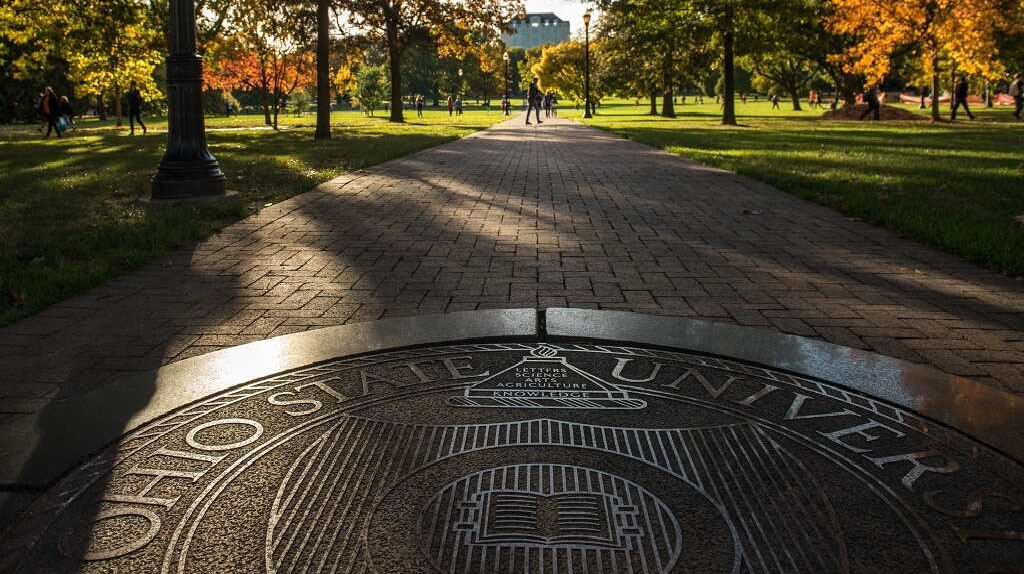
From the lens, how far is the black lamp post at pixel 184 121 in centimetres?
917

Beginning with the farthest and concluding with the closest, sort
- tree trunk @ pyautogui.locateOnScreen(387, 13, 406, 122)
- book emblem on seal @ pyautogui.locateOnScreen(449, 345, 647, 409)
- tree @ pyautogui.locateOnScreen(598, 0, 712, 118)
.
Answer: tree trunk @ pyautogui.locateOnScreen(387, 13, 406, 122)
tree @ pyautogui.locateOnScreen(598, 0, 712, 118)
book emblem on seal @ pyautogui.locateOnScreen(449, 345, 647, 409)

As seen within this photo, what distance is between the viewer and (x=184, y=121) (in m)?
9.37

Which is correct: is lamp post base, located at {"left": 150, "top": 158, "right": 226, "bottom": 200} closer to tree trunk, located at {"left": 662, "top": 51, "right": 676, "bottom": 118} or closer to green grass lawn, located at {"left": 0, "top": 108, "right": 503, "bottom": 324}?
green grass lawn, located at {"left": 0, "top": 108, "right": 503, "bottom": 324}

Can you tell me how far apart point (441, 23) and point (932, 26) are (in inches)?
768

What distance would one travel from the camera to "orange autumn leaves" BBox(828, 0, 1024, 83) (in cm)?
2656

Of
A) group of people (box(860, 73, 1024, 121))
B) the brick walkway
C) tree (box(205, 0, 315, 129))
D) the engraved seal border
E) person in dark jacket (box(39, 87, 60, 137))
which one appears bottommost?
the engraved seal border

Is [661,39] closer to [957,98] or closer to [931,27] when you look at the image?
[931,27]

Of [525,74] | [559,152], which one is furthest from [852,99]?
[525,74]

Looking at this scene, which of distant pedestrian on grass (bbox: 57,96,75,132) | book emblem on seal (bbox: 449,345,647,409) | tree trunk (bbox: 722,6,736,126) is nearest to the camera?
book emblem on seal (bbox: 449,345,647,409)

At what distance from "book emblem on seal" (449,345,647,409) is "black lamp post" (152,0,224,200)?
7265 millimetres

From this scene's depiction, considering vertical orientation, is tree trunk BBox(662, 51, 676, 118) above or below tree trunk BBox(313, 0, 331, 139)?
above

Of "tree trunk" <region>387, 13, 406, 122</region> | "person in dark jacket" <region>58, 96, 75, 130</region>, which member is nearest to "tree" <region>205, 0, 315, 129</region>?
"tree trunk" <region>387, 13, 406, 122</region>

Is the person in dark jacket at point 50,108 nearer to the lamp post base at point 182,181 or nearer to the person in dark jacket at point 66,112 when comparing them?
the person in dark jacket at point 66,112

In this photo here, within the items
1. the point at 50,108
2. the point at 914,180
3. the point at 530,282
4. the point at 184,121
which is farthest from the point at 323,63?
the point at 530,282
